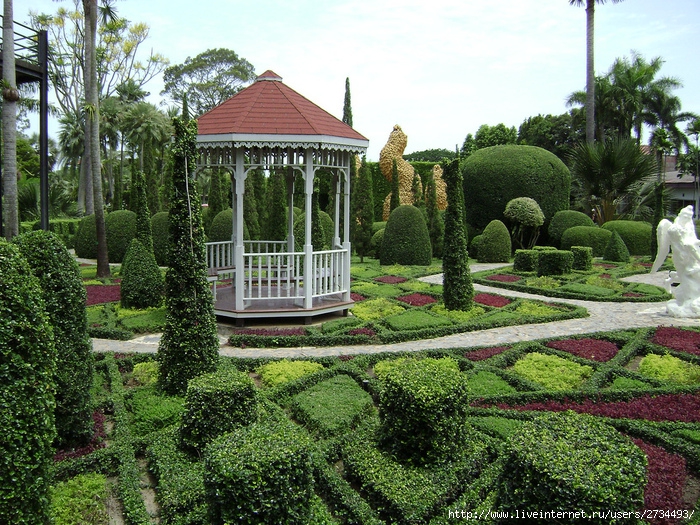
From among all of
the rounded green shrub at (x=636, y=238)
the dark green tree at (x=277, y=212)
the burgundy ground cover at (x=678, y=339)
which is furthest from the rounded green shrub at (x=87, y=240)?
the rounded green shrub at (x=636, y=238)

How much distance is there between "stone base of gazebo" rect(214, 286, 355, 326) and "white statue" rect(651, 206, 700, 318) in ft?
22.5

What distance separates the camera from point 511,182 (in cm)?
2308

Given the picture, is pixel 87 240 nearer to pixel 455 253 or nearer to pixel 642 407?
pixel 455 253

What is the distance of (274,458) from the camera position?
4047mm

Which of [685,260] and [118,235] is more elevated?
[118,235]

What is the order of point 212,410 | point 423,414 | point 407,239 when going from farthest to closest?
point 407,239, point 212,410, point 423,414

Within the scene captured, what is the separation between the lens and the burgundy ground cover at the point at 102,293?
13.0 metres

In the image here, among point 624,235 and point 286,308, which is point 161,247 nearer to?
point 286,308

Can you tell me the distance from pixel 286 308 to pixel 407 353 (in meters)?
3.17

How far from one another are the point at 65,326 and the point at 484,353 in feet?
19.9

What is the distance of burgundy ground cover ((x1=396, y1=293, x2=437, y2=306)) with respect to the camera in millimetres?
12766

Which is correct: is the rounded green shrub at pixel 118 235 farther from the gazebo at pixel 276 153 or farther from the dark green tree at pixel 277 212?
the gazebo at pixel 276 153

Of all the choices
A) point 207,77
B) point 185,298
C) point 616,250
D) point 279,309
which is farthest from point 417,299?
point 207,77

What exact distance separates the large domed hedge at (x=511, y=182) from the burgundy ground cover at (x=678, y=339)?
13516 millimetres
